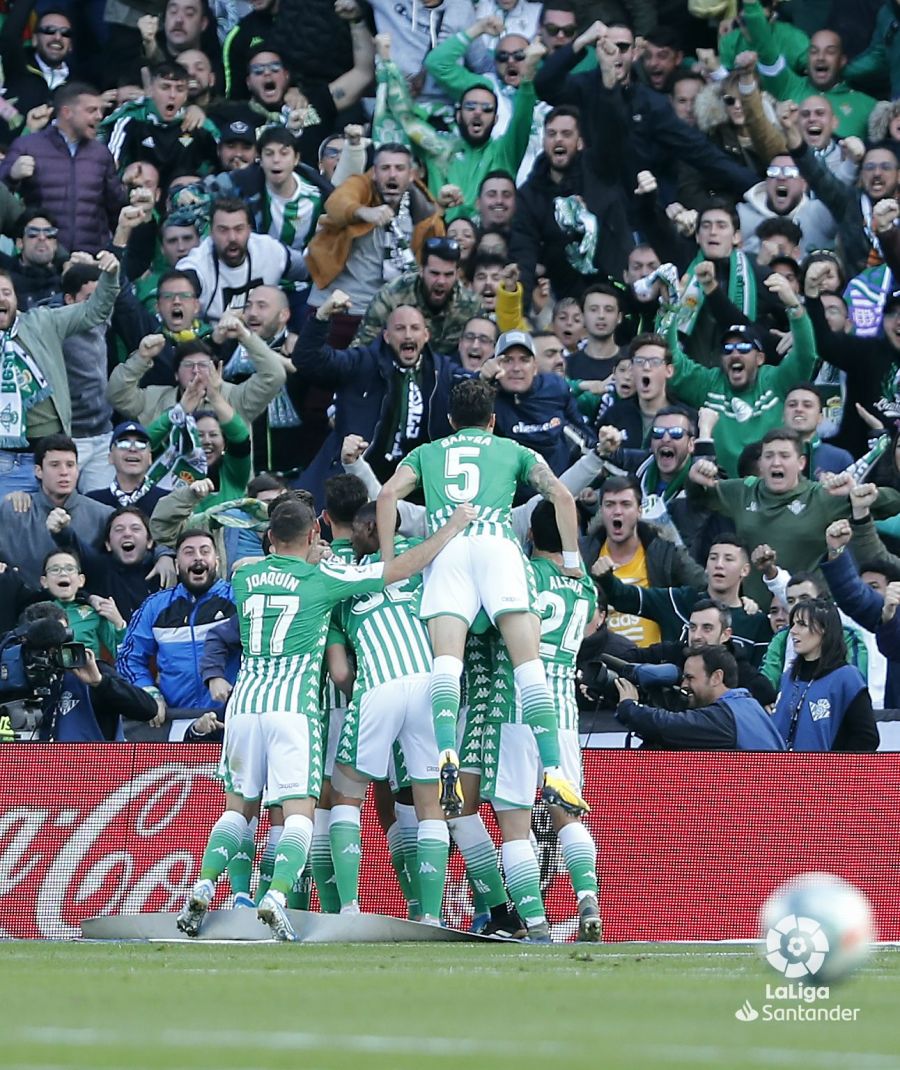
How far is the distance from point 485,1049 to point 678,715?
5.96 metres

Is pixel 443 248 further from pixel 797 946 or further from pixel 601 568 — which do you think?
pixel 797 946

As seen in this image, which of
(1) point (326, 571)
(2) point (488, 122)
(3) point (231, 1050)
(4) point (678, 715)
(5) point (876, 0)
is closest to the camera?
(3) point (231, 1050)

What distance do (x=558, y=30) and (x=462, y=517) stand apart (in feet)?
Answer: 27.1

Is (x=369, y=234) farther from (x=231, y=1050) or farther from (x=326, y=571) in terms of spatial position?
(x=231, y=1050)

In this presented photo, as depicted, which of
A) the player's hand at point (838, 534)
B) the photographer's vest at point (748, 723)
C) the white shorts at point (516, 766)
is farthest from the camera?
the player's hand at point (838, 534)

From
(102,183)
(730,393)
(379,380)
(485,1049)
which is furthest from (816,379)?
(485,1049)

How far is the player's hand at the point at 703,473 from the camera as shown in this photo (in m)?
13.2

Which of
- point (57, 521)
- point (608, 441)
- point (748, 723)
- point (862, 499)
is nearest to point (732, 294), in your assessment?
point (608, 441)

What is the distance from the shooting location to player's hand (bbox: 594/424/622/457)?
41.8 ft

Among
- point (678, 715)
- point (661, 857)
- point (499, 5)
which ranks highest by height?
point (499, 5)

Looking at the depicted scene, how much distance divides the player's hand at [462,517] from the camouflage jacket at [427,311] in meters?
4.80

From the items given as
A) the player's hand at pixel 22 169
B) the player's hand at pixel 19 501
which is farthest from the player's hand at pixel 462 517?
the player's hand at pixel 22 169

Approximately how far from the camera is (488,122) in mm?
16438

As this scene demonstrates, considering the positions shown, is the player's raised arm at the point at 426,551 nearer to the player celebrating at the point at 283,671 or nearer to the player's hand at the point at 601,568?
the player celebrating at the point at 283,671
